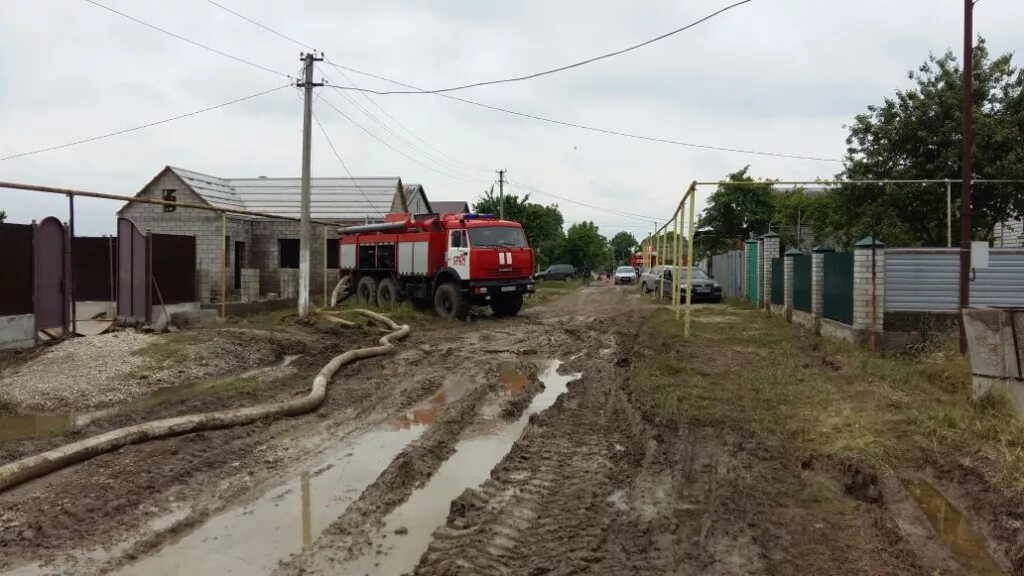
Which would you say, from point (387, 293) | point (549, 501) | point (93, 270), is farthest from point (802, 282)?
point (93, 270)

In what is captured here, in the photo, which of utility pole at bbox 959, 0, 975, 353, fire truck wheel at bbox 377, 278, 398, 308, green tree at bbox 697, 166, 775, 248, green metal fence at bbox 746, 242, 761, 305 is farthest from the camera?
green tree at bbox 697, 166, 775, 248

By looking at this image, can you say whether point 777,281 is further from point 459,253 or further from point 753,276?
point 459,253

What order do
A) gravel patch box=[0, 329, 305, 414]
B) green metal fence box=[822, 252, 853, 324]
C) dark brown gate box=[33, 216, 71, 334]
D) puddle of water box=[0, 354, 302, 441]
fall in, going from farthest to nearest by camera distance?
green metal fence box=[822, 252, 853, 324] → dark brown gate box=[33, 216, 71, 334] → gravel patch box=[0, 329, 305, 414] → puddle of water box=[0, 354, 302, 441]

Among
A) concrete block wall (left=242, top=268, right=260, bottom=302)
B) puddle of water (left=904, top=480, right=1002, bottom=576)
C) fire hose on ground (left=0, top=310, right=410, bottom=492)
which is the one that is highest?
concrete block wall (left=242, top=268, right=260, bottom=302)

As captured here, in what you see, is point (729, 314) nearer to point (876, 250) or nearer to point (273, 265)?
point (876, 250)

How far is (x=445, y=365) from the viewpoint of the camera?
1060 centimetres

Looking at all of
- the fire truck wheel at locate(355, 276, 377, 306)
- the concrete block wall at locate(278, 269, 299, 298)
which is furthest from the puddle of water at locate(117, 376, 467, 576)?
the fire truck wheel at locate(355, 276, 377, 306)

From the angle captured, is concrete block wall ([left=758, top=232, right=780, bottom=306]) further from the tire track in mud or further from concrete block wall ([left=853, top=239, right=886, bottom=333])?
the tire track in mud

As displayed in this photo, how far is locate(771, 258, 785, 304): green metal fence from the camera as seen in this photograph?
58.4 ft

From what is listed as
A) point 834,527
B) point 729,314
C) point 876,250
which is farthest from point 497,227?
point 834,527

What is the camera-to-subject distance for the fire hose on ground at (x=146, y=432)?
4.96 m

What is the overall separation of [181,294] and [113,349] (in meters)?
3.87

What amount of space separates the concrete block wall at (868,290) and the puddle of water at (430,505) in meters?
6.60

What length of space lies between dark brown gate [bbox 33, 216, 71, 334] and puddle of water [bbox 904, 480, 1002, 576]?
1092 cm
